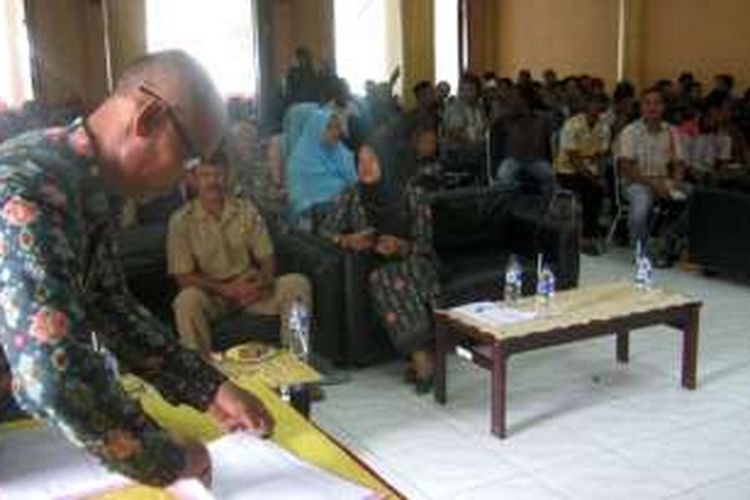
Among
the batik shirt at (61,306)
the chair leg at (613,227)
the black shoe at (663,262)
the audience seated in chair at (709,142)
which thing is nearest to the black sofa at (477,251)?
the black shoe at (663,262)

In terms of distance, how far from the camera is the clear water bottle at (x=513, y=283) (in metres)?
4.37

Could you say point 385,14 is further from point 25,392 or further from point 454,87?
point 25,392

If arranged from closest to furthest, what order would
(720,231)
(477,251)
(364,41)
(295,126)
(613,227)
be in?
(477,251) < (295,126) < (720,231) < (613,227) < (364,41)

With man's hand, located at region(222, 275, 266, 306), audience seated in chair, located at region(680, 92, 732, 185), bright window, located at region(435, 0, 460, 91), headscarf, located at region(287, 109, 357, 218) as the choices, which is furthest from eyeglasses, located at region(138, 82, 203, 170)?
bright window, located at region(435, 0, 460, 91)

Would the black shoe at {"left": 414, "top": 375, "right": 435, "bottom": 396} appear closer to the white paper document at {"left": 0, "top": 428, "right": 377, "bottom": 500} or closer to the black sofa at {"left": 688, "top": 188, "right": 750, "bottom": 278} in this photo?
the white paper document at {"left": 0, "top": 428, "right": 377, "bottom": 500}

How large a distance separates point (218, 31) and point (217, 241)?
23.8 ft

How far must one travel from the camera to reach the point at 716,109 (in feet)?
26.1

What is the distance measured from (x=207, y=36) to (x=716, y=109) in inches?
229

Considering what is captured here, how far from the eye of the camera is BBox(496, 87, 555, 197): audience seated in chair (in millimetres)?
7824

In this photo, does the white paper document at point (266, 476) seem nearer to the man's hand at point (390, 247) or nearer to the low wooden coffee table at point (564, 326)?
the low wooden coffee table at point (564, 326)

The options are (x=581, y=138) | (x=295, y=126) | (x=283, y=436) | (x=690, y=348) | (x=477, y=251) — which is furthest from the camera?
(x=581, y=138)

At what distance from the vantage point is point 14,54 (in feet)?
34.1

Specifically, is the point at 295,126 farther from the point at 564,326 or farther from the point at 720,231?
the point at 720,231

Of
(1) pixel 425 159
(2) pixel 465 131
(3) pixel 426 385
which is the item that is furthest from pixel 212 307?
(2) pixel 465 131
